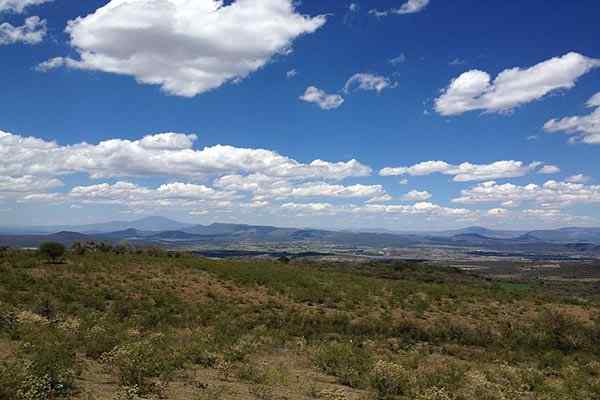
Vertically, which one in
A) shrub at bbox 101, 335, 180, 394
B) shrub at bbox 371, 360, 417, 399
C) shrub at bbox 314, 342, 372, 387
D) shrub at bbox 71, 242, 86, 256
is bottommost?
shrub at bbox 314, 342, 372, 387

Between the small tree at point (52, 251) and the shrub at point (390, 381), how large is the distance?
3339cm

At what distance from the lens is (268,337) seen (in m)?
22.0

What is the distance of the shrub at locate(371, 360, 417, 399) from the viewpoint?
14.0 m

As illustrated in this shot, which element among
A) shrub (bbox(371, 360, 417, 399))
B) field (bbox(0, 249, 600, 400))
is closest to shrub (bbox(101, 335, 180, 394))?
field (bbox(0, 249, 600, 400))

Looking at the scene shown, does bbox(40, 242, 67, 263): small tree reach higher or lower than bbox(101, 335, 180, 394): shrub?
higher

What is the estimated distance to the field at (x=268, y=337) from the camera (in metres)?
13.1

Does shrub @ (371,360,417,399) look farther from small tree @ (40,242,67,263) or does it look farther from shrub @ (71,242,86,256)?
shrub @ (71,242,86,256)

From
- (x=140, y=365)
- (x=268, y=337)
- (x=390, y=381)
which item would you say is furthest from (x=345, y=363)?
(x=140, y=365)

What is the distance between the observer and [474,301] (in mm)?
35000

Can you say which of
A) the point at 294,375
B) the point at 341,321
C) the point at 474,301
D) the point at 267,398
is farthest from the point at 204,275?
the point at 267,398

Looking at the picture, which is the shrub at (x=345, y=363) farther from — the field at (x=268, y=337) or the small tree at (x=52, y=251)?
the small tree at (x=52, y=251)

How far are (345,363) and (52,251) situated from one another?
32.3 m

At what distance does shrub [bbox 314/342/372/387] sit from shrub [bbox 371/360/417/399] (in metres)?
0.61

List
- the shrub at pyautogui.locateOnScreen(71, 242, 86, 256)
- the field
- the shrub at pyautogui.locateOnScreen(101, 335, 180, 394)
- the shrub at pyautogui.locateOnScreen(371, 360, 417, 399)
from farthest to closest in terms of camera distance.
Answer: the shrub at pyautogui.locateOnScreen(71, 242, 86, 256) < the shrub at pyautogui.locateOnScreen(371, 360, 417, 399) < the field < the shrub at pyautogui.locateOnScreen(101, 335, 180, 394)
